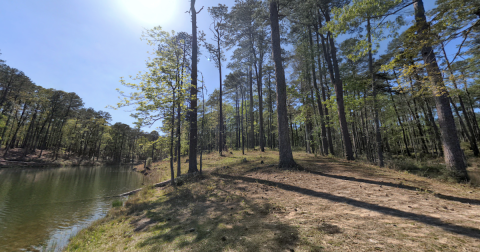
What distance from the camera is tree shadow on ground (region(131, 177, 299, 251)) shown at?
305 cm

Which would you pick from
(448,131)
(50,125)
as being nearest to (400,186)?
(448,131)

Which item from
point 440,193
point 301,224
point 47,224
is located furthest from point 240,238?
point 47,224

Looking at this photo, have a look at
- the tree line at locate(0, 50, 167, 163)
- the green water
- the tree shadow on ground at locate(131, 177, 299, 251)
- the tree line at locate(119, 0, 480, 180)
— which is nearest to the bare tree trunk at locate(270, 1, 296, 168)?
the tree line at locate(119, 0, 480, 180)

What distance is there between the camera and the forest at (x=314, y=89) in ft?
21.8

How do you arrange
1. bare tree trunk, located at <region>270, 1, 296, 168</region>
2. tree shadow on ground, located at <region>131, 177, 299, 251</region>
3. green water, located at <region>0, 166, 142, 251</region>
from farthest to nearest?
bare tree trunk, located at <region>270, 1, 296, 168</region>, green water, located at <region>0, 166, 142, 251</region>, tree shadow on ground, located at <region>131, 177, 299, 251</region>

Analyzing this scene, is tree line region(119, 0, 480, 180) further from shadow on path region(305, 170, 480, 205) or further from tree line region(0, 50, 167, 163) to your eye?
tree line region(0, 50, 167, 163)

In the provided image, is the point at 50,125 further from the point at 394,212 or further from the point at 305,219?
the point at 394,212

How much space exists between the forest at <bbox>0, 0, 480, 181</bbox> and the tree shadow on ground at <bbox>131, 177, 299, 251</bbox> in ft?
14.4

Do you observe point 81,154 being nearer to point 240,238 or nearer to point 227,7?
point 227,7

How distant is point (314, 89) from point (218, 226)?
18.0m

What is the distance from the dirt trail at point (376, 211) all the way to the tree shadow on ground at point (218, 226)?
45 cm

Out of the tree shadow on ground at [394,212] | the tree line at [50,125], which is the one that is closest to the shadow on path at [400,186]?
the tree shadow on ground at [394,212]

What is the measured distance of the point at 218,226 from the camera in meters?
3.96

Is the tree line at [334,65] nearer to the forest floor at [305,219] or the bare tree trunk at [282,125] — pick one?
the bare tree trunk at [282,125]
